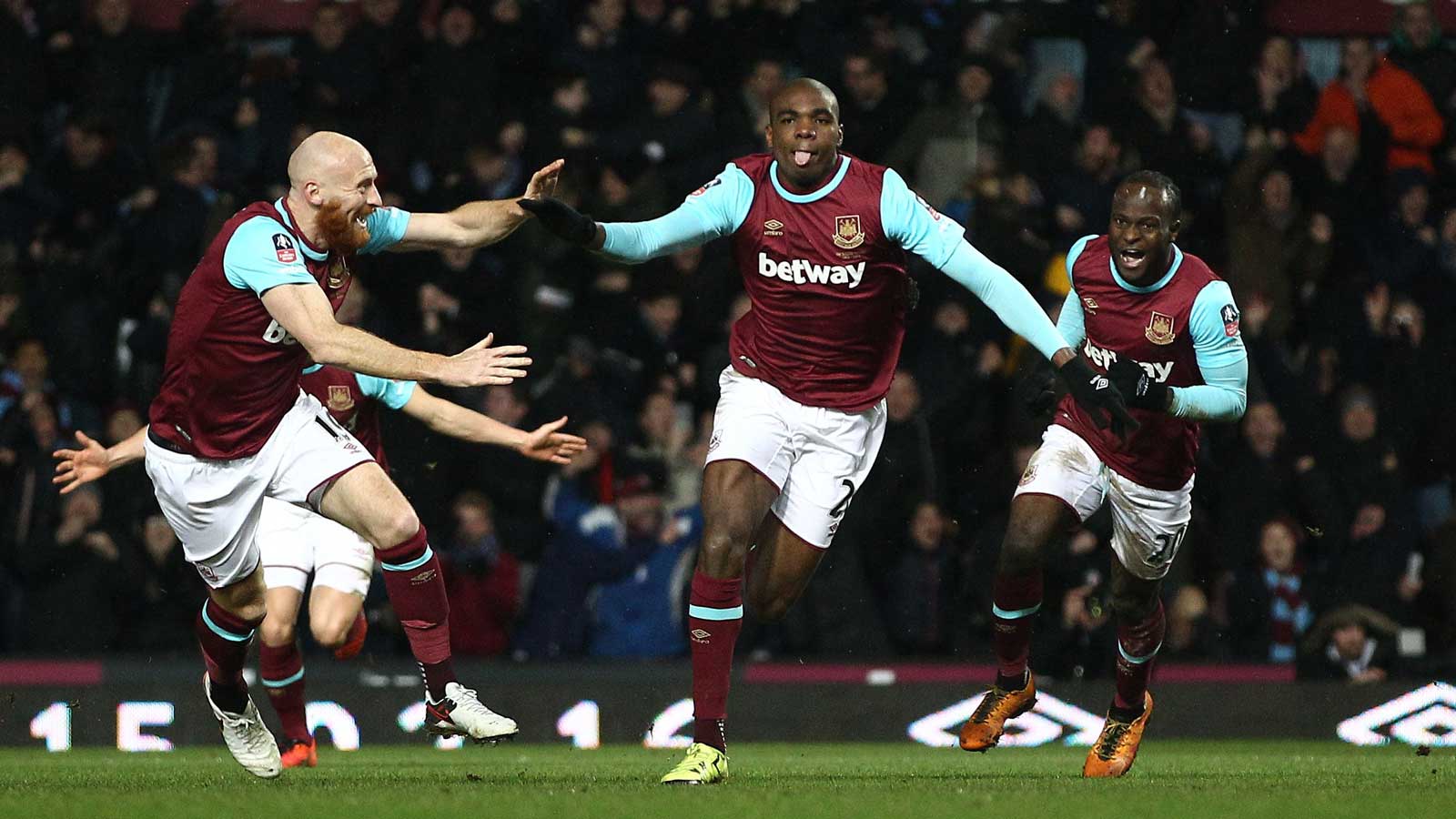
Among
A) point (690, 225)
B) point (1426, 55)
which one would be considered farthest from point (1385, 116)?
point (690, 225)

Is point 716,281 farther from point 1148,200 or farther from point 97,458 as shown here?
point 97,458

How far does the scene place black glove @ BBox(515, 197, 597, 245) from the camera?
8.59 meters

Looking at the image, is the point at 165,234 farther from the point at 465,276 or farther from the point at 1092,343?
the point at 1092,343

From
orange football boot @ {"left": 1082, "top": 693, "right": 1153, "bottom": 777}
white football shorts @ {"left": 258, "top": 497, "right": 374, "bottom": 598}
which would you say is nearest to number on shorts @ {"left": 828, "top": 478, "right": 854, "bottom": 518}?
orange football boot @ {"left": 1082, "top": 693, "right": 1153, "bottom": 777}

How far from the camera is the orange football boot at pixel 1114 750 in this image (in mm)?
9633

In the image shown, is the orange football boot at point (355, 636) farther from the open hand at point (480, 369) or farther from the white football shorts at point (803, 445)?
the open hand at point (480, 369)

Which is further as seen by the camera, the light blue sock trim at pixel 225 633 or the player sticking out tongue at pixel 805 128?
the light blue sock trim at pixel 225 633

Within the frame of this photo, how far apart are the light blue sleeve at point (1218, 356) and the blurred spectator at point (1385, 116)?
24.5 feet

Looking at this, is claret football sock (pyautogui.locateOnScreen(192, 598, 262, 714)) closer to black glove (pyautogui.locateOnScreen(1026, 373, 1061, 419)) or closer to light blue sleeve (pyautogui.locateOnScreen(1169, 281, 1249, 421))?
black glove (pyautogui.locateOnScreen(1026, 373, 1061, 419))

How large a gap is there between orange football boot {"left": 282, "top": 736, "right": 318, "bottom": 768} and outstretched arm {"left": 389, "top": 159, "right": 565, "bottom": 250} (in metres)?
3.04

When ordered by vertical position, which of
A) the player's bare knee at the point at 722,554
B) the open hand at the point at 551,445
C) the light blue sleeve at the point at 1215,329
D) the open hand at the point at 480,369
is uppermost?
the light blue sleeve at the point at 1215,329

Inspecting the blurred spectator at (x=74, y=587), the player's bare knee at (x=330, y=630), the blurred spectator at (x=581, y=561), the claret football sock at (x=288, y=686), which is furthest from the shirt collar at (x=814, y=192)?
the blurred spectator at (x=74, y=587)

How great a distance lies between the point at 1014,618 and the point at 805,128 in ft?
8.28

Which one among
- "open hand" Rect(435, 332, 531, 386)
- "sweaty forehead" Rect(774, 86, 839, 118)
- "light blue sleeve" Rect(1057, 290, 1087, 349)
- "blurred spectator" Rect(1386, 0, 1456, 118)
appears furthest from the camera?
"blurred spectator" Rect(1386, 0, 1456, 118)
